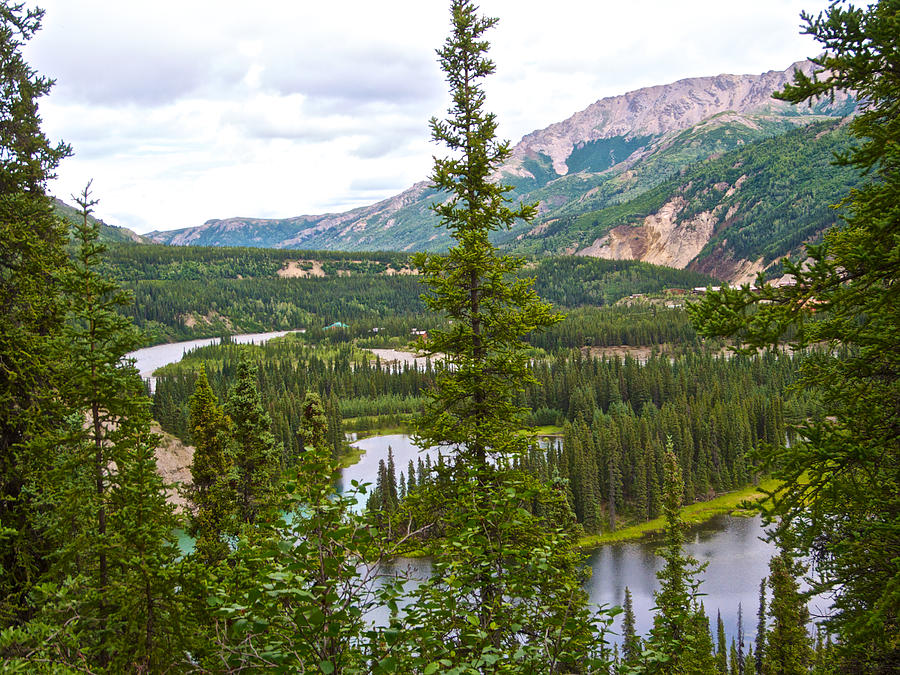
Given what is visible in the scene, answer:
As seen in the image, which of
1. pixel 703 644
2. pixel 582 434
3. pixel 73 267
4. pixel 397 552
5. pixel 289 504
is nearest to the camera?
pixel 289 504

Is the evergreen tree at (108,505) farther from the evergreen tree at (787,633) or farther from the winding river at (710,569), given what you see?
the winding river at (710,569)

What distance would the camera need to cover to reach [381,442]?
131 meters

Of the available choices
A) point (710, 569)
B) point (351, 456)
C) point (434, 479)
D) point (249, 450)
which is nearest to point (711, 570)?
point (710, 569)

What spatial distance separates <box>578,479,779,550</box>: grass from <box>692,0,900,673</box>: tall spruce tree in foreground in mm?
66743

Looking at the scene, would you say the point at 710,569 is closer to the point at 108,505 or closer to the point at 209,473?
the point at 209,473

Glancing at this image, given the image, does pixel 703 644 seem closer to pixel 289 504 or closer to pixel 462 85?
pixel 462 85

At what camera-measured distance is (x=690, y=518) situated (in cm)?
8175

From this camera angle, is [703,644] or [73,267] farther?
[703,644]

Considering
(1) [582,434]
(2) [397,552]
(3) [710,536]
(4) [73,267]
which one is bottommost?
(3) [710,536]

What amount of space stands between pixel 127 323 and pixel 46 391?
2.77 m

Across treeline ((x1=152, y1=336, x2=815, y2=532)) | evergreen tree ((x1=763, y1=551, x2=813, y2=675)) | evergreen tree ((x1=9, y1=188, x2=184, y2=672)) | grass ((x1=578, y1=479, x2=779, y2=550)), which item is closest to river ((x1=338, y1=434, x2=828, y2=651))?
grass ((x1=578, y1=479, x2=779, y2=550))

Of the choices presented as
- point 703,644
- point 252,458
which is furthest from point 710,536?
point 252,458

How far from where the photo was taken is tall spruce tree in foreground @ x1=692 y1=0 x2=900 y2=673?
877 cm

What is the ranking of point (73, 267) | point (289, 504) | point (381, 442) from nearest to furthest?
point (289, 504) < point (73, 267) < point (381, 442)
